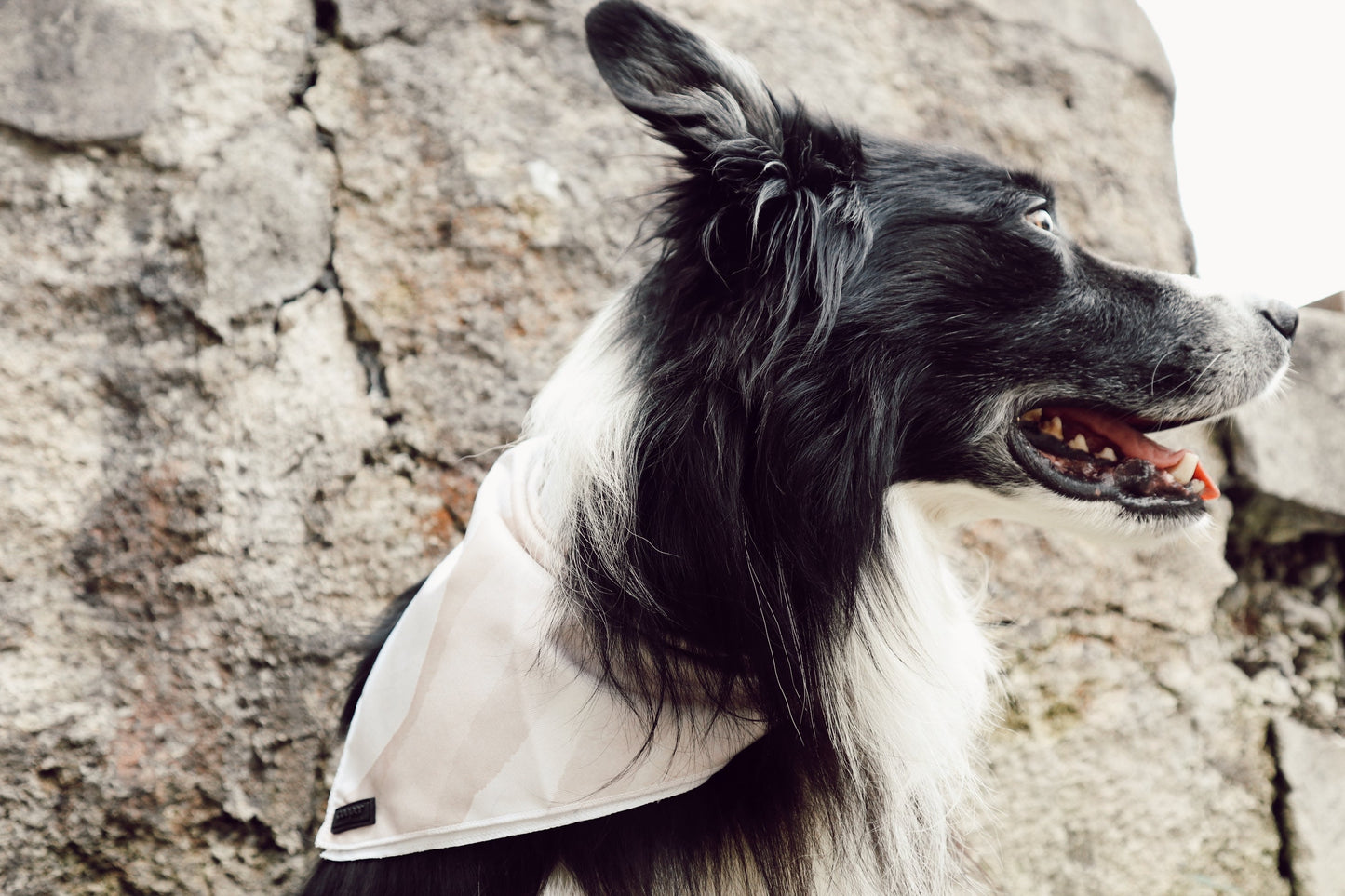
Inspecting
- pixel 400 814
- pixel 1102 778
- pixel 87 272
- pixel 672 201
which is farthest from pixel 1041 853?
pixel 87 272

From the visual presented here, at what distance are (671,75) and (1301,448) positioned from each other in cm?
228

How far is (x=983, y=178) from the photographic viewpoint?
1.63 m

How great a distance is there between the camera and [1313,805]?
8.21 ft

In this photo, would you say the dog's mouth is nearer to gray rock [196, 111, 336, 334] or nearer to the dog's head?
the dog's head

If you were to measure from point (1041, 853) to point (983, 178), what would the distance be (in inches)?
69.0

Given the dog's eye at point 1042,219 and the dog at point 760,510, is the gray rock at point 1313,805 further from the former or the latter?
the dog's eye at point 1042,219

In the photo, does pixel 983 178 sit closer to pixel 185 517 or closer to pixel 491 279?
pixel 491 279

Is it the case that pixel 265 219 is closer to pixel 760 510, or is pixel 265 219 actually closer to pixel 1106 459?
pixel 760 510

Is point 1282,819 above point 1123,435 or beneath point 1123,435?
beneath

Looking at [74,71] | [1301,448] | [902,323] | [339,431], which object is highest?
[74,71]

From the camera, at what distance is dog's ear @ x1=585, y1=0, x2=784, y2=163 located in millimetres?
1400

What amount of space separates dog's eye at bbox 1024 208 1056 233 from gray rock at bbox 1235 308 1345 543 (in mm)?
1419

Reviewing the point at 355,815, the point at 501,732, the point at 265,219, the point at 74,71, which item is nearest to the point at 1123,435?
the point at 501,732

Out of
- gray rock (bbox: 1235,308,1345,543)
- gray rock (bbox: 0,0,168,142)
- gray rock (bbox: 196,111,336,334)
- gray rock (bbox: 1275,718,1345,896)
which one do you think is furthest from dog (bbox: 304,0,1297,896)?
gray rock (bbox: 1275,718,1345,896)
